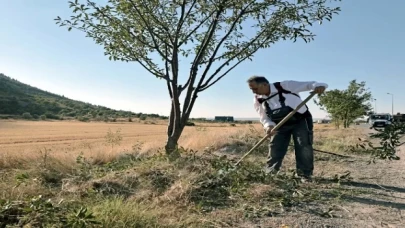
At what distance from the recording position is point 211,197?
196 inches

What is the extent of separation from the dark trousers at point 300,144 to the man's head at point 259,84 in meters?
0.71

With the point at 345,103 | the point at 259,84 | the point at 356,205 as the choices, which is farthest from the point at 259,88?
the point at 345,103

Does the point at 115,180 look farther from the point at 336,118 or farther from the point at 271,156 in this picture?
the point at 336,118

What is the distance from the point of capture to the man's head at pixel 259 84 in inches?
237

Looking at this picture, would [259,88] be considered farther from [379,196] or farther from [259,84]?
[379,196]

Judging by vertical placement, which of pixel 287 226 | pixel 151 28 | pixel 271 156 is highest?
pixel 151 28

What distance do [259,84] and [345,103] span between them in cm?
3753

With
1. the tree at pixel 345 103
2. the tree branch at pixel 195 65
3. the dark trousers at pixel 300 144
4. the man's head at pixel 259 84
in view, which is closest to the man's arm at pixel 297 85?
the man's head at pixel 259 84

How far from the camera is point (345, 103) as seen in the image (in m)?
40.9

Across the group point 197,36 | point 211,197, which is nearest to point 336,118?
point 197,36

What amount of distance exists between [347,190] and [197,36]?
4.41m

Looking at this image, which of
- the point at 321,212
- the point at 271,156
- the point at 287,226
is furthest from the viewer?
the point at 271,156

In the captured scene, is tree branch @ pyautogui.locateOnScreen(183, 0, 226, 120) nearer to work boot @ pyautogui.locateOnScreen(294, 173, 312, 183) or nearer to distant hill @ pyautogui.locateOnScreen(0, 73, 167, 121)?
work boot @ pyautogui.locateOnScreen(294, 173, 312, 183)

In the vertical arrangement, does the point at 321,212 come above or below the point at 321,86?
below
